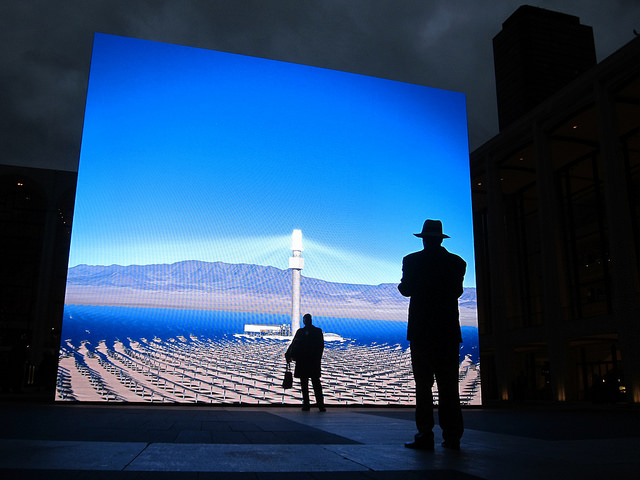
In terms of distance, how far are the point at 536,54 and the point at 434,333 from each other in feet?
394

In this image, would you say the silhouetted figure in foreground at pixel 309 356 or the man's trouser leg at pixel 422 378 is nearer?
the man's trouser leg at pixel 422 378

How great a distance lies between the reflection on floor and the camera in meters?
10.3

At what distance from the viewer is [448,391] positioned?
12.7 feet

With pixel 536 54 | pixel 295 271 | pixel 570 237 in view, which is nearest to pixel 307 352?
pixel 295 271

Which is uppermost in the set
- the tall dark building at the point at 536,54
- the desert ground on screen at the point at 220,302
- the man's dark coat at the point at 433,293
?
the tall dark building at the point at 536,54

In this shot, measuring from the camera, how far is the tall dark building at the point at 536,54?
358 ft

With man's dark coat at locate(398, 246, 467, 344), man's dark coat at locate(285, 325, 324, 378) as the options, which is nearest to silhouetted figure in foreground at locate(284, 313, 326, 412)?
man's dark coat at locate(285, 325, 324, 378)

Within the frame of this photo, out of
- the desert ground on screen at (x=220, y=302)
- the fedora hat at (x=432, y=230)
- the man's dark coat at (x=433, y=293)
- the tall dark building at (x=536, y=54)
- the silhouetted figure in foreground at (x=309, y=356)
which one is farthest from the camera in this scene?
the tall dark building at (x=536, y=54)

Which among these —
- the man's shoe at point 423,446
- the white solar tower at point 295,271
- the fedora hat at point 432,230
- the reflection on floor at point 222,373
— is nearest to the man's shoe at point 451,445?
the man's shoe at point 423,446

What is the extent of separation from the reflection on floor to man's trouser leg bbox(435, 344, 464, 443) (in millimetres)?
7870

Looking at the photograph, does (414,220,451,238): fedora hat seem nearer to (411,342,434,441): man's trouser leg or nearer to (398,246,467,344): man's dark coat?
(398,246,467,344): man's dark coat

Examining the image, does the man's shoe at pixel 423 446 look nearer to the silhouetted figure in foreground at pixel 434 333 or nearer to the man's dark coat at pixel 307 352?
the silhouetted figure in foreground at pixel 434 333

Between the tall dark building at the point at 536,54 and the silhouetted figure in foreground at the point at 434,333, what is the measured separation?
112143 millimetres

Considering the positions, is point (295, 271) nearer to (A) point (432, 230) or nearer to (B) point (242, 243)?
(B) point (242, 243)
